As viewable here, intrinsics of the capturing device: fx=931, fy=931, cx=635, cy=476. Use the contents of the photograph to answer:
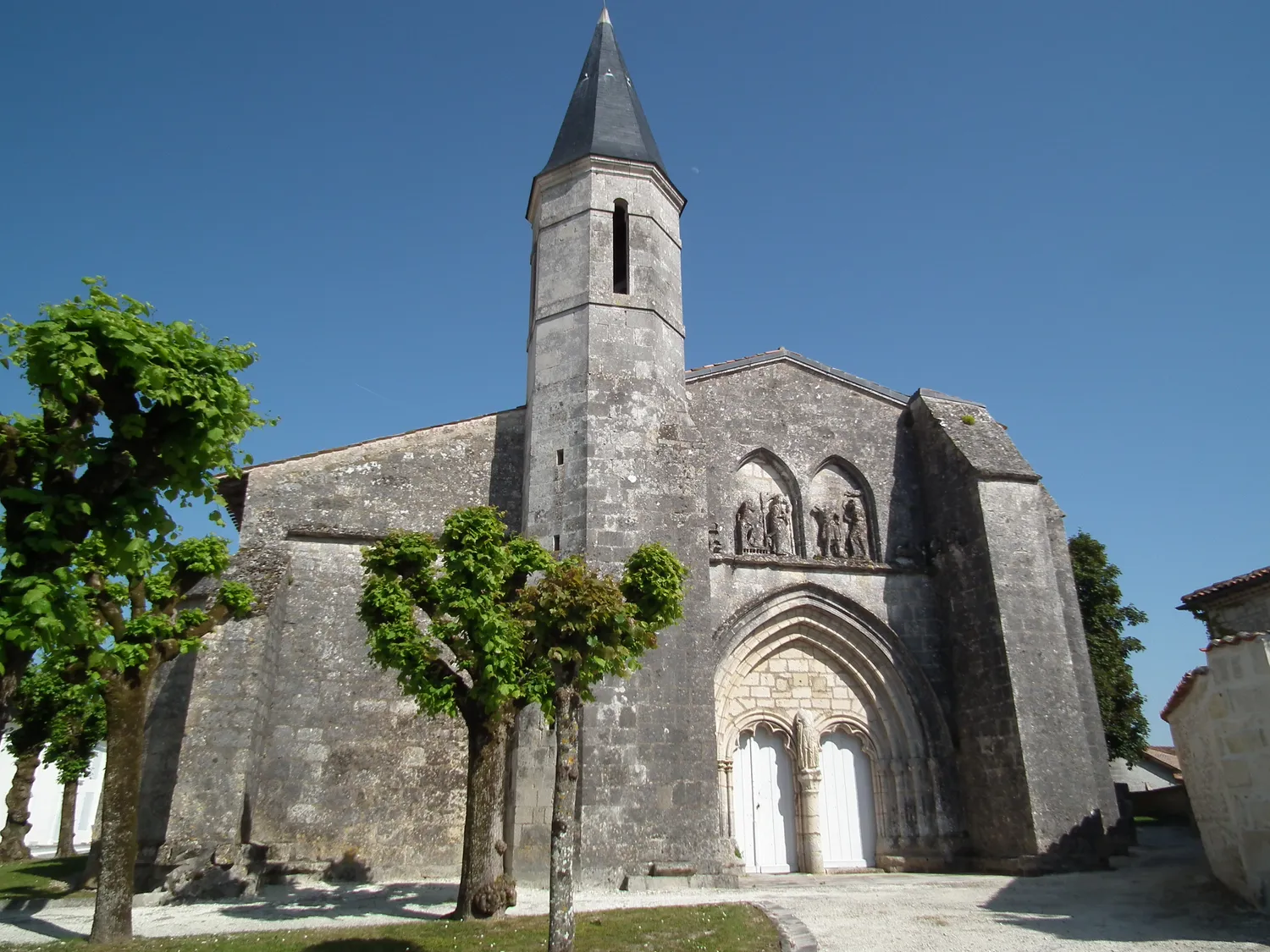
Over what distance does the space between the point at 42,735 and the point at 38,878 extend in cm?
526

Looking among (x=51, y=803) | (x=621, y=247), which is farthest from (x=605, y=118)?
(x=51, y=803)

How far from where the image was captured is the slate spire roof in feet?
50.0

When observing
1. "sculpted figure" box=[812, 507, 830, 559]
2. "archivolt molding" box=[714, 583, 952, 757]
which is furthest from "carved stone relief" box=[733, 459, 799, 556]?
"archivolt molding" box=[714, 583, 952, 757]

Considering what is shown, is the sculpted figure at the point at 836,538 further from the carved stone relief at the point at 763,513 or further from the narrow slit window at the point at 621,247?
the narrow slit window at the point at 621,247

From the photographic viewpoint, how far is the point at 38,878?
47.2 ft

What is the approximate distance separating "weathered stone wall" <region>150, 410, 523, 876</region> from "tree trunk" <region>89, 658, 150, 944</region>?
2.53 m

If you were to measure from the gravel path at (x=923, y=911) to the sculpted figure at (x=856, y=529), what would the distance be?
16.1 feet

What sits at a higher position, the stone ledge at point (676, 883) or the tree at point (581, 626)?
the tree at point (581, 626)

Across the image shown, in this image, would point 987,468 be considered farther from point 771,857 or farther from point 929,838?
point 771,857

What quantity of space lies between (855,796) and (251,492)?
973 centimetres

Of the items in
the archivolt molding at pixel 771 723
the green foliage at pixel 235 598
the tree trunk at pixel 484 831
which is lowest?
the tree trunk at pixel 484 831

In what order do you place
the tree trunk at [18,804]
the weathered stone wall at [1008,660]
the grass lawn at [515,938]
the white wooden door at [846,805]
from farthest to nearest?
1. the tree trunk at [18,804]
2. the white wooden door at [846,805]
3. the weathered stone wall at [1008,660]
4. the grass lawn at [515,938]

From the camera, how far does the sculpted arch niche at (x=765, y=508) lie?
14.3 metres

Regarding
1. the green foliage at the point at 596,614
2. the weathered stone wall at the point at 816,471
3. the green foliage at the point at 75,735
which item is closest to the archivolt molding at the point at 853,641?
the weathered stone wall at the point at 816,471
